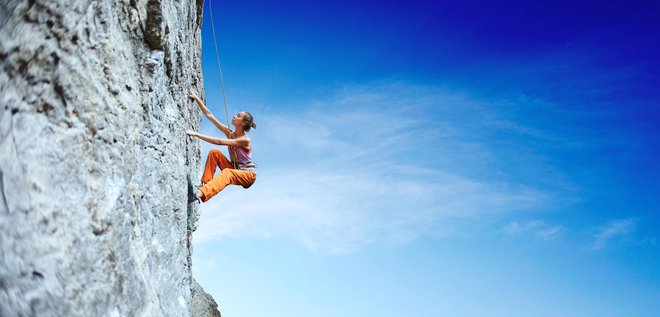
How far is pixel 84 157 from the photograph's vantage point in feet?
19.0

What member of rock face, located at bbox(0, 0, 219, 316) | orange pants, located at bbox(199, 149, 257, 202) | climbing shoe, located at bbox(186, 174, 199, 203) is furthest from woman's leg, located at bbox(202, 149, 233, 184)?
rock face, located at bbox(0, 0, 219, 316)

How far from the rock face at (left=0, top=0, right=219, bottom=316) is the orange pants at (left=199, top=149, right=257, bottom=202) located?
1.21m

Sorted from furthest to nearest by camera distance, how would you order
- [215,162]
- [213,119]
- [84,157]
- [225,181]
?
[213,119] → [215,162] → [225,181] → [84,157]

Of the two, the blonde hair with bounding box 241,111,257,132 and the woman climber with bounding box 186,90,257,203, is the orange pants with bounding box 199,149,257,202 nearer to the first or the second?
the woman climber with bounding box 186,90,257,203

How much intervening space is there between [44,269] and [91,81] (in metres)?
2.41

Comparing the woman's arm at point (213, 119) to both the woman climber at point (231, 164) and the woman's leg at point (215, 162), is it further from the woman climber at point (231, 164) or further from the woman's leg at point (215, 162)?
the woman's leg at point (215, 162)

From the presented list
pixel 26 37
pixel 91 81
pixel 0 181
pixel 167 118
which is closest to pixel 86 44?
Answer: pixel 91 81

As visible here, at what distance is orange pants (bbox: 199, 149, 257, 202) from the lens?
32.6 feet

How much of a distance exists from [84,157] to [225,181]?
4.34 metres

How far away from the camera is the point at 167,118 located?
9016 mm

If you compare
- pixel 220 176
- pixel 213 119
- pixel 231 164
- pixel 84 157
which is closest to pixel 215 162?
pixel 231 164

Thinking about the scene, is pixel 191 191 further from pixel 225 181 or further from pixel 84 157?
pixel 84 157

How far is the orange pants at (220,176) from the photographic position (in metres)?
9.94

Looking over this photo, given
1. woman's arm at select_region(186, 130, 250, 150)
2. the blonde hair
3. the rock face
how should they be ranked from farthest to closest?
1. the blonde hair
2. woman's arm at select_region(186, 130, 250, 150)
3. the rock face
